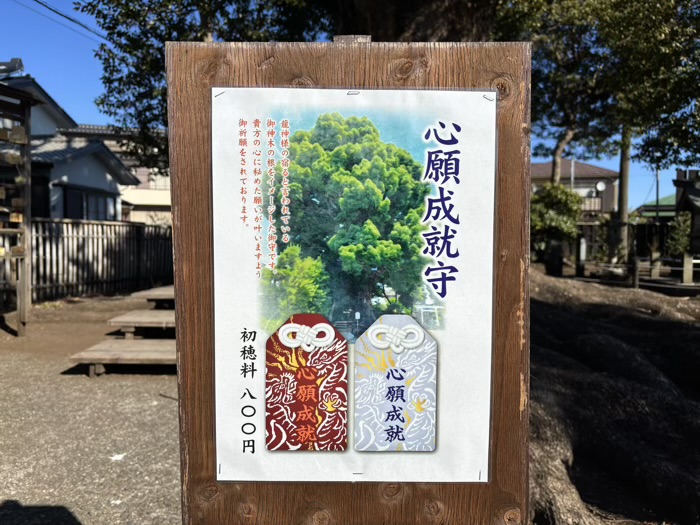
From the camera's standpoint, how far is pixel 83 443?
175 inches

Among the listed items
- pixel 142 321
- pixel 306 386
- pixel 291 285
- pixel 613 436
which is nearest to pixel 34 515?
pixel 306 386

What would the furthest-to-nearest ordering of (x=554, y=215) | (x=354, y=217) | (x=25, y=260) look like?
1. (x=554, y=215)
2. (x=25, y=260)
3. (x=354, y=217)

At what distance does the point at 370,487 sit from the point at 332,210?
924 mm

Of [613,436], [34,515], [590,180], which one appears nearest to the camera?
[34,515]

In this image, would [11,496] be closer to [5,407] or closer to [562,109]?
[5,407]

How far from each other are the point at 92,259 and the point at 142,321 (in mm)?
6516

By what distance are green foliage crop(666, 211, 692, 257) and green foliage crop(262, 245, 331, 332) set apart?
17.9 meters

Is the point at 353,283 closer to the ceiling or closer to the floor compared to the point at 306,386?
closer to the ceiling

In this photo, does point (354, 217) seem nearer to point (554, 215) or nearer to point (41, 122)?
point (554, 215)

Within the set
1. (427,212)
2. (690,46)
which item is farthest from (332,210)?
(690,46)

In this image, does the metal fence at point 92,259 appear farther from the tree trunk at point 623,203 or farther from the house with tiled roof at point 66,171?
the tree trunk at point 623,203

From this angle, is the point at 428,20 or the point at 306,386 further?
the point at 428,20

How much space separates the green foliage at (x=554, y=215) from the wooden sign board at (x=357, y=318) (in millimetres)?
17779

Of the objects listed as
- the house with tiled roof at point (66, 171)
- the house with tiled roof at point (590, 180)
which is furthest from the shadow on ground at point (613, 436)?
the house with tiled roof at point (590, 180)
